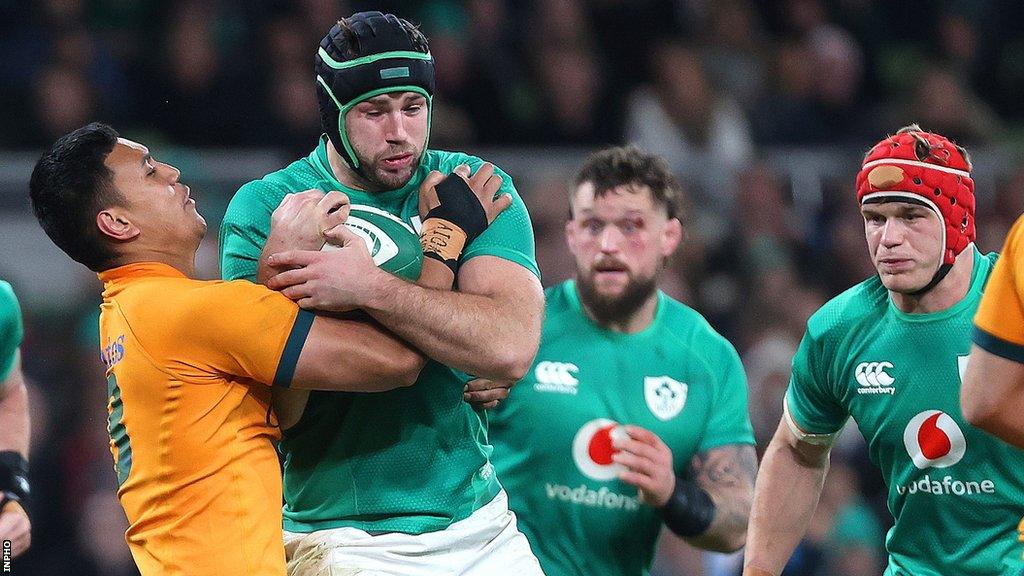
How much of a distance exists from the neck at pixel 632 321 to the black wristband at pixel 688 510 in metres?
0.66

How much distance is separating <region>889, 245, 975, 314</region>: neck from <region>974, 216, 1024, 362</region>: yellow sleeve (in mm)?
911

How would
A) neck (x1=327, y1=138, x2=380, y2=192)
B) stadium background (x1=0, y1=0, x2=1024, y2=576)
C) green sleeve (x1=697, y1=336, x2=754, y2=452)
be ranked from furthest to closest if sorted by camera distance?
stadium background (x1=0, y1=0, x2=1024, y2=576) → green sleeve (x1=697, y1=336, x2=754, y2=452) → neck (x1=327, y1=138, x2=380, y2=192)

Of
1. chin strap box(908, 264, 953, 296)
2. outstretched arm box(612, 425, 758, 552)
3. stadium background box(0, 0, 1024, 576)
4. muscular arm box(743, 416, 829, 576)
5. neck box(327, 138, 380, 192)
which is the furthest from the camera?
A: stadium background box(0, 0, 1024, 576)

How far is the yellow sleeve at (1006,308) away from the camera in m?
3.41

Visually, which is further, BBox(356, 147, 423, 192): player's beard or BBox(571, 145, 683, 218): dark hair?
BBox(571, 145, 683, 218): dark hair

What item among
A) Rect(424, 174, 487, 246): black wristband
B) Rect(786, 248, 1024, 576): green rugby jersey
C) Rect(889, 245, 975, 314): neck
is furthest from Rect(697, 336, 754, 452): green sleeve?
Rect(424, 174, 487, 246): black wristband

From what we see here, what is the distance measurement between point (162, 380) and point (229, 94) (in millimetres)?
5013

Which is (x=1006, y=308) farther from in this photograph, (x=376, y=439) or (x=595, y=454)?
(x=595, y=454)

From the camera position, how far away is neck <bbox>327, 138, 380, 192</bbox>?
412 centimetres

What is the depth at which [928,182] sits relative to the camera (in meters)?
4.33

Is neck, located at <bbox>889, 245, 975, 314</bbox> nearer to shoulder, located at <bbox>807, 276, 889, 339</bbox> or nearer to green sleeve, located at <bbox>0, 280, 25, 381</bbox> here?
shoulder, located at <bbox>807, 276, 889, 339</bbox>

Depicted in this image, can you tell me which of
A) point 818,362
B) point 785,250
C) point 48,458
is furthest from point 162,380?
point 785,250

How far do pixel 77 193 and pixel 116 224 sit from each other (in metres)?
0.13

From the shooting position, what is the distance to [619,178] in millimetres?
5656
